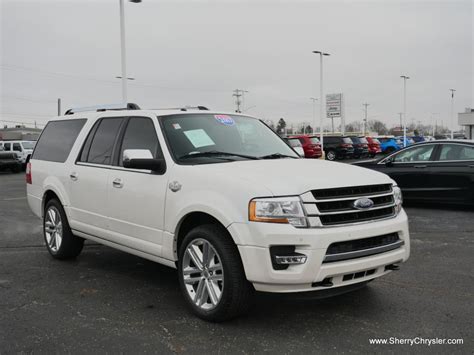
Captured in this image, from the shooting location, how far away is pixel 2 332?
3.92 metres

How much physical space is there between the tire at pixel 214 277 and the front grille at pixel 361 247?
2.33ft

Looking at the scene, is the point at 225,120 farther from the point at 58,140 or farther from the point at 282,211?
the point at 58,140

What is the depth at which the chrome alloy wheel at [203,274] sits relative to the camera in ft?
13.0

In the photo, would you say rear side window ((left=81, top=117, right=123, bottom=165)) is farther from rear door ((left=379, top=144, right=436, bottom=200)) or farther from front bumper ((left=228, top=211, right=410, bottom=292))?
rear door ((left=379, top=144, right=436, bottom=200))

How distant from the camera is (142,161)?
4.43 m

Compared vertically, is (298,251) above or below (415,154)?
below

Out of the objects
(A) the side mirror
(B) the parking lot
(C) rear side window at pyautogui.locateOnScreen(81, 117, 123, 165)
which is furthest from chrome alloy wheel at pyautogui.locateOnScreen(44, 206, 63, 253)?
(A) the side mirror

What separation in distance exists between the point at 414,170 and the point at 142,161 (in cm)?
758

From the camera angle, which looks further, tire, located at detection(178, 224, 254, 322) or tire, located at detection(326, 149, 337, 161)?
tire, located at detection(326, 149, 337, 161)

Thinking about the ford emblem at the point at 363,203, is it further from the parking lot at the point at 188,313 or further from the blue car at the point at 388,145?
the blue car at the point at 388,145

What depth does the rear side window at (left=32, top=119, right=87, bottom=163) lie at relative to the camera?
243 inches

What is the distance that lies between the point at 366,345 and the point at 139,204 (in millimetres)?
2418

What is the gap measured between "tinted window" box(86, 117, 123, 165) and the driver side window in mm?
7243

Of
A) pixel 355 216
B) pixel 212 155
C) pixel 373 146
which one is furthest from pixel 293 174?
pixel 373 146
